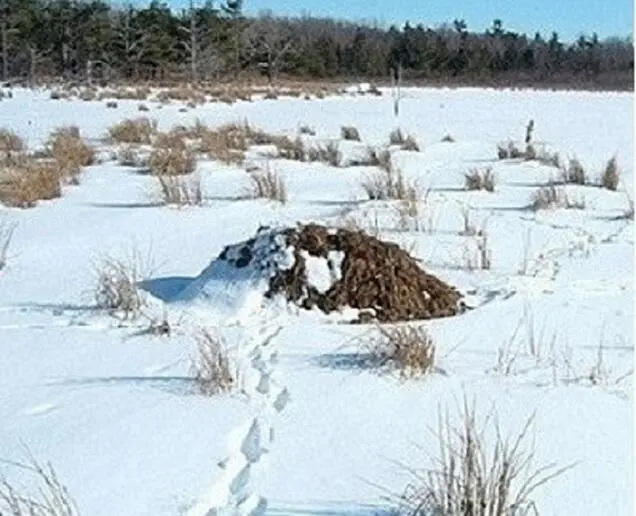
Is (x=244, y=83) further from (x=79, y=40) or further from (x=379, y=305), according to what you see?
(x=379, y=305)

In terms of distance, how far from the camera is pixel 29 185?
10070mm

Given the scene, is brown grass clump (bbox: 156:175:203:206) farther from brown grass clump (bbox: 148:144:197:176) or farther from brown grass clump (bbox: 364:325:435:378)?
brown grass clump (bbox: 364:325:435:378)

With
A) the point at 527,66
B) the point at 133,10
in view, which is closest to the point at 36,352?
the point at 133,10

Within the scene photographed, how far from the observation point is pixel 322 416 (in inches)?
156

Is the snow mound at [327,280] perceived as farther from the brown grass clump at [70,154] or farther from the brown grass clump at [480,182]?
the brown grass clump at [70,154]

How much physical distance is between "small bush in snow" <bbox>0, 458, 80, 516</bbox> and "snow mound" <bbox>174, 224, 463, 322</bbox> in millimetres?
2382

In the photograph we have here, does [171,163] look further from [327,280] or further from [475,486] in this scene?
[475,486]

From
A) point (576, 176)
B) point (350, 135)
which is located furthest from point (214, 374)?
point (350, 135)

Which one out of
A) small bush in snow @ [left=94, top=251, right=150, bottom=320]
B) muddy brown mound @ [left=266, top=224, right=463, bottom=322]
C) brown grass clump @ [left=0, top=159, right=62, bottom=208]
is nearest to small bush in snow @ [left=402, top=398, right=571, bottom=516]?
muddy brown mound @ [left=266, top=224, right=463, bottom=322]

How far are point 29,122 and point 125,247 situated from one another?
41.7 feet

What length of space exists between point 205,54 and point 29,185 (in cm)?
3610

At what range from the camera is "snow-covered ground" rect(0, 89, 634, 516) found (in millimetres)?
3346

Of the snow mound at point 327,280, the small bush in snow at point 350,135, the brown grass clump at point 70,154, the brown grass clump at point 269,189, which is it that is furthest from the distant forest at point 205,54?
the snow mound at point 327,280

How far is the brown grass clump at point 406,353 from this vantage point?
4.40m
